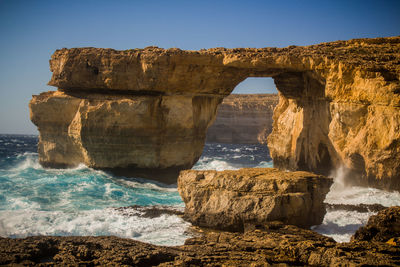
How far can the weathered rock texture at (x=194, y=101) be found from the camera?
56.1 ft

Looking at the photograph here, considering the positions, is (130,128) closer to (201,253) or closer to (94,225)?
(94,225)

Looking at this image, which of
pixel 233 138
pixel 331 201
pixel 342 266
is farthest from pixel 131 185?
pixel 233 138

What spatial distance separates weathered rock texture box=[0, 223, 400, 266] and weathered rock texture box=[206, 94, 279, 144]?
49094mm

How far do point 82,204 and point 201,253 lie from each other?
30.8ft

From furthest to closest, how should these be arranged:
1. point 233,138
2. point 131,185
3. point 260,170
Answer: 1. point 233,138
2. point 131,185
3. point 260,170

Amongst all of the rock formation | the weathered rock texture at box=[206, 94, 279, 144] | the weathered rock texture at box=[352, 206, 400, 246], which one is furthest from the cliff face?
the weathered rock texture at box=[206, 94, 279, 144]

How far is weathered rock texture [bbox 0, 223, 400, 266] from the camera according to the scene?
6023mm

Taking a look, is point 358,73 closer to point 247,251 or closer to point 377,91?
point 377,91

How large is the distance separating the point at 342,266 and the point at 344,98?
12200 mm

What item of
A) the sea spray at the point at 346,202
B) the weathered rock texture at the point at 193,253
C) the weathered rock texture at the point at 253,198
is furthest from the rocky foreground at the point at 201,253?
the sea spray at the point at 346,202

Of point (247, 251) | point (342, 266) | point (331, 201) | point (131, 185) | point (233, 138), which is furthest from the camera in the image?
point (233, 138)

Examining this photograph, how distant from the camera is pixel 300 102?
20859mm

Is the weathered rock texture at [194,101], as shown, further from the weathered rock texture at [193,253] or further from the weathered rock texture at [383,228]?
the weathered rock texture at [193,253]

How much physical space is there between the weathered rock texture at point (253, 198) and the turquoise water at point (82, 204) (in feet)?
2.55
